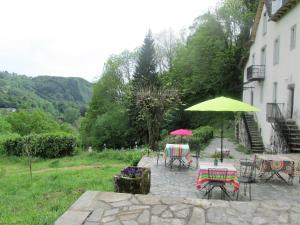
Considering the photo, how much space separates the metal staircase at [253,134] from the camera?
18.6 meters

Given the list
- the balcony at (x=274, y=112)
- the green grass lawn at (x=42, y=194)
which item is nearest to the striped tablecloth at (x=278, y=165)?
the green grass lawn at (x=42, y=194)

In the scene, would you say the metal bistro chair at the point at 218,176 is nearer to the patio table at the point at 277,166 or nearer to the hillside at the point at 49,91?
the patio table at the point at 277,166

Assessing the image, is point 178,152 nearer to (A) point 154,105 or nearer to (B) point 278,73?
(A) point 154,105

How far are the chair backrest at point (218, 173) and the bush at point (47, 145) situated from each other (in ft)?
41.5

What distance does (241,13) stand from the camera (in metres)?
30.1

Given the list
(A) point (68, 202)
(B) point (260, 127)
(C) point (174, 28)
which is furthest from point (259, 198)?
(C) point (174, 28)

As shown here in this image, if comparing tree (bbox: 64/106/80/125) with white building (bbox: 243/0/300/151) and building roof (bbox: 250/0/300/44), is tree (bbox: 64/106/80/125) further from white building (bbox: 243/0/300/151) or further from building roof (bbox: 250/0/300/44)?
building roof (bbox: 250/0/300/44)

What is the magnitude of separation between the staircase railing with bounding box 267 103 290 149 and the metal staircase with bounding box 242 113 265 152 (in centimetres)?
292

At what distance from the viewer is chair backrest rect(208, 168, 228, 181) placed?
23.1ft

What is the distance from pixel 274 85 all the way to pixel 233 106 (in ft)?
37.2

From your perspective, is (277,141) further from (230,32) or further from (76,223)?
(230,32)

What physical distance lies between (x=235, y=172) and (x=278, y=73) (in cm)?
1191

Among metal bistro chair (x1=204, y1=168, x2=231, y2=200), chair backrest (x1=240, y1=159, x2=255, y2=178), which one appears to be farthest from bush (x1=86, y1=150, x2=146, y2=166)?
metal bistro chair (x1=204, y1=168, x2=231, y2=200)

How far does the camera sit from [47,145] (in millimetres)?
18000
